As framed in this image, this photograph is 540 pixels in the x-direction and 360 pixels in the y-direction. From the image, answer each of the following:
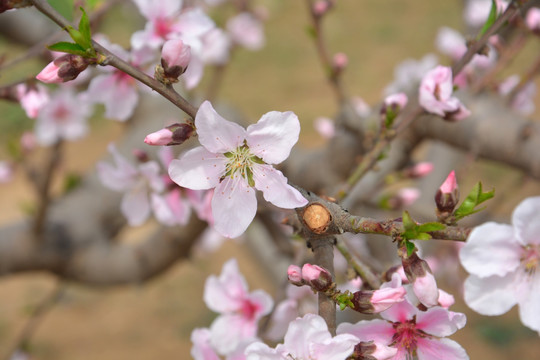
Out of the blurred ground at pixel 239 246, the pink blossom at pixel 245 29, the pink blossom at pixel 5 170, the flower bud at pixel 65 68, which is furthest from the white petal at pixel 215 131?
the pink blossom at pixel 245 29

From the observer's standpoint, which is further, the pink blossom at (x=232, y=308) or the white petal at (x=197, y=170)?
the pink blossom at (x=232, y=308)

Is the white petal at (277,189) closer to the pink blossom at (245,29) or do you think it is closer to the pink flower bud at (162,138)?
the pink flower bud at (162,138)

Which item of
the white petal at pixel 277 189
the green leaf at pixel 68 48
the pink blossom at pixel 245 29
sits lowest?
the green leaf at pixel 68 48

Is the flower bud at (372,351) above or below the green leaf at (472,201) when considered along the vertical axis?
below

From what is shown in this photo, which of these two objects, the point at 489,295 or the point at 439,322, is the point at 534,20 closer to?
the point at 489,295

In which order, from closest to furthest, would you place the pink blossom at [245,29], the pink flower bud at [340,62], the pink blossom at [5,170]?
the pink flower bud at [340,62]
the pink blossom at [5,170]
the pink blossom at [245,29]

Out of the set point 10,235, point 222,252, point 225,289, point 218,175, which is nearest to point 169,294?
point 222,252

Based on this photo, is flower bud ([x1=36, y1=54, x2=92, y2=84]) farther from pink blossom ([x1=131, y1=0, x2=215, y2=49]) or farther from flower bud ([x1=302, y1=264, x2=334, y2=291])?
flower bud ([x1=302, y1=264, x2=334, y2=291])
